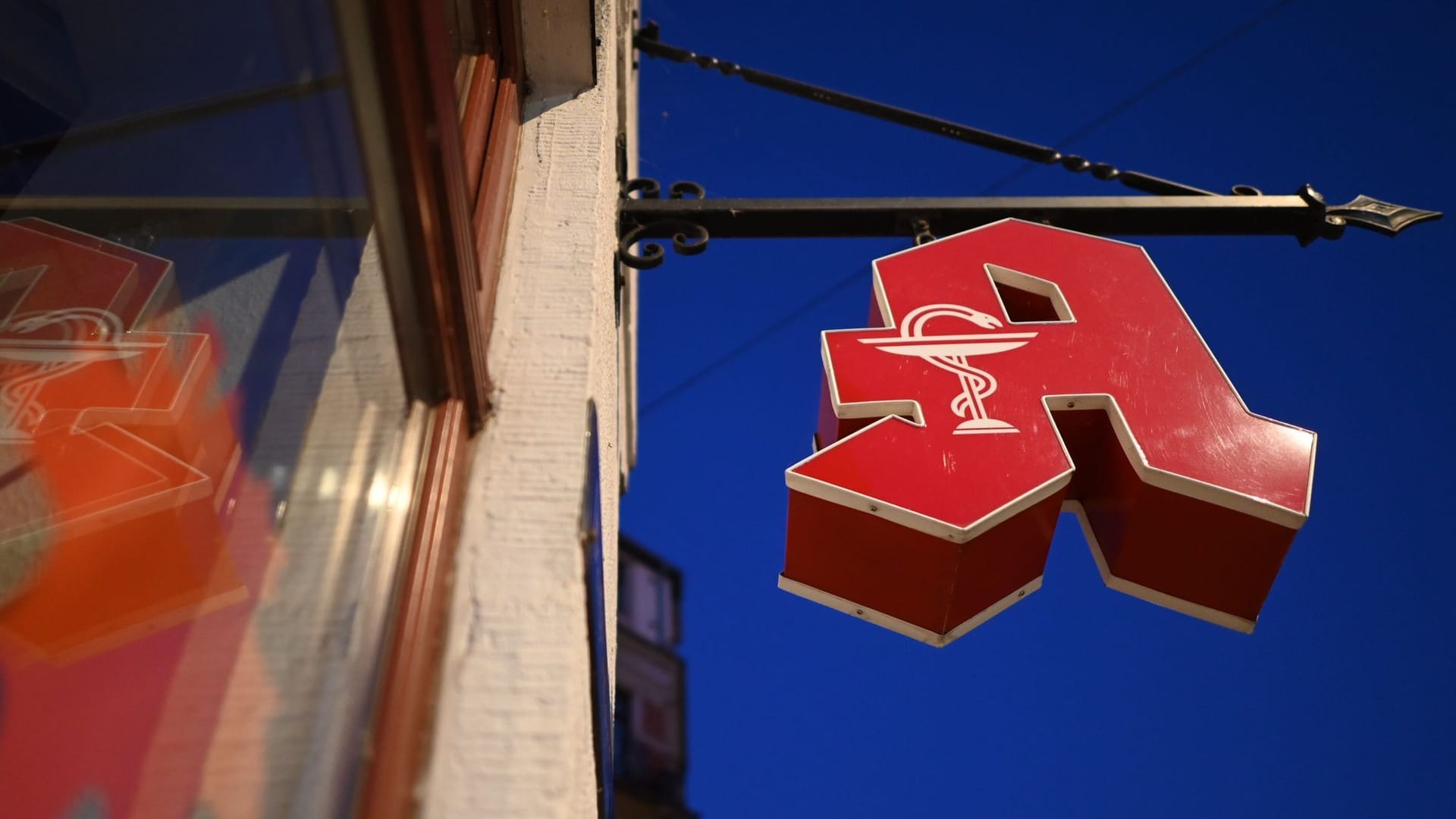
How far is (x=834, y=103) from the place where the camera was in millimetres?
3744

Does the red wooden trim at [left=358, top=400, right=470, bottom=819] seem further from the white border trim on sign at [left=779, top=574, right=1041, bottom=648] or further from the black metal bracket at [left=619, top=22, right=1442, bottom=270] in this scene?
the black metal bracket at [left=619, top=22, right=1442, bottom=270]

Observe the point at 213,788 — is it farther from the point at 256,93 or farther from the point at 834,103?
the point at 834,103

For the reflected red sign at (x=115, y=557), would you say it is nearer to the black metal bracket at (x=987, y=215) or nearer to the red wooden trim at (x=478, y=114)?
the red wooden trim at (x=478, y=114)

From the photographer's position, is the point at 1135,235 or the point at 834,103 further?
the point at 834,103

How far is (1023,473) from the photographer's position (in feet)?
6.01

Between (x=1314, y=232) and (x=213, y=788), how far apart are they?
2.99m

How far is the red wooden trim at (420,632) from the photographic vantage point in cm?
108

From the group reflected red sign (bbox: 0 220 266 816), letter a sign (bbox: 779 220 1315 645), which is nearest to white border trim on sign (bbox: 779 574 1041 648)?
letter a sign (bbox: 779 220 1315 645)

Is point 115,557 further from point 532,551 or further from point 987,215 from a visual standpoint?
Answer: point 987,215

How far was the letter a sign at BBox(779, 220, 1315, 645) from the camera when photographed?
1793 mm

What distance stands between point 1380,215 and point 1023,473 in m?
1.81

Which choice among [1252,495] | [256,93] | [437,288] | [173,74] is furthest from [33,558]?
[1252,495]

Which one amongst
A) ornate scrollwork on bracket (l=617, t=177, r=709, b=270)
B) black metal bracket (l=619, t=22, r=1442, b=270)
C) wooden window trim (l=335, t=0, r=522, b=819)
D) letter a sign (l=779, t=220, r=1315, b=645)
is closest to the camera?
wooden window trim (l=335, t=0, r=522, b=819)

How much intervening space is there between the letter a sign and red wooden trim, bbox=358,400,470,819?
639mm
